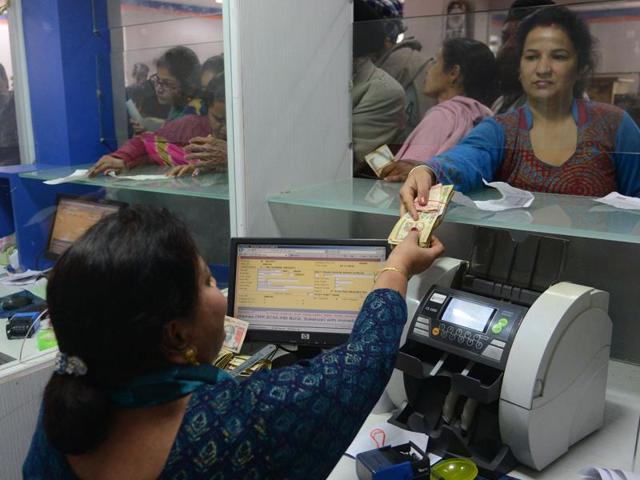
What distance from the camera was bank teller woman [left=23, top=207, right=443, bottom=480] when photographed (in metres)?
0.71

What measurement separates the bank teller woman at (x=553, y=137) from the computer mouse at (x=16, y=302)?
1265 millimetres

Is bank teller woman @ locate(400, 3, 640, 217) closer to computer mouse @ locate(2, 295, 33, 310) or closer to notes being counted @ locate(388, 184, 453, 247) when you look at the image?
notes being counted @ locate(388, 184, 453, 247)

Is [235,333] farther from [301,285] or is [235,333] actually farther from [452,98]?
[452,98]

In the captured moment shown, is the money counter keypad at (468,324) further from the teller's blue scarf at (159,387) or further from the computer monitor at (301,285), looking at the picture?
the teller's blue scarf at (159,387)

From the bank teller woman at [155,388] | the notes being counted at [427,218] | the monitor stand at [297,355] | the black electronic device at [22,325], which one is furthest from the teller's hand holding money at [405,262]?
the black electronic device at [22,325]

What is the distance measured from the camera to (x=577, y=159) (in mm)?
1590

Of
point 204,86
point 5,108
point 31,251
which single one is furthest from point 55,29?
point 31,251

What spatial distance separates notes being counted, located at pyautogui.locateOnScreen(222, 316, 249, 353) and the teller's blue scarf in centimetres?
73

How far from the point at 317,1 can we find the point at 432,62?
406mm

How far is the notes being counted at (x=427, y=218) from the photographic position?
1.31 meters

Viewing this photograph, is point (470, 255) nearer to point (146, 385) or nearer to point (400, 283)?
point (400, 283)

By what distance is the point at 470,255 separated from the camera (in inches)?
63.4

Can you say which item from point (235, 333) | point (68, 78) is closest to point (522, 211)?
point (235, 333)

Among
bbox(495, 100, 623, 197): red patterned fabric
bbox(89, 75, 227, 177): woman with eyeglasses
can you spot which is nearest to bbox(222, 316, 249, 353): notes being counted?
bbox(89, 75, 227, 177): woman with eyeglasses
